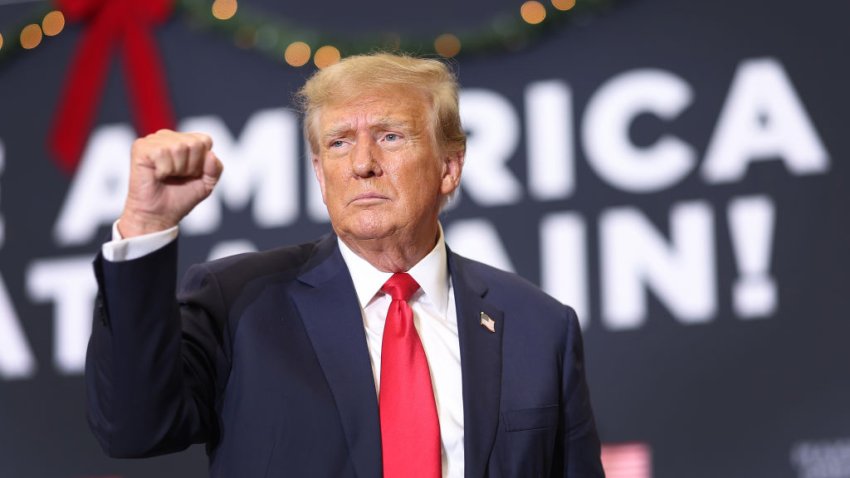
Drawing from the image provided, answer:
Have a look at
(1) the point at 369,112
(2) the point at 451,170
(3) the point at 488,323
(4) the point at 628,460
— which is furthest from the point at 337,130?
(4) the point at 628,460

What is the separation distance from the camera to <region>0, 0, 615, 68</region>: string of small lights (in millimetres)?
3543

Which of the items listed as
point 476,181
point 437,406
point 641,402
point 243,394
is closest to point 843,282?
point 641,402

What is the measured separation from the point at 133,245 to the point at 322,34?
2150 mm

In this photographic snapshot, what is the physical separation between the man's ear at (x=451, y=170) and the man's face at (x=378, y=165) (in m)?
0.08

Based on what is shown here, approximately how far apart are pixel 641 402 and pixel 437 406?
1.45 metres

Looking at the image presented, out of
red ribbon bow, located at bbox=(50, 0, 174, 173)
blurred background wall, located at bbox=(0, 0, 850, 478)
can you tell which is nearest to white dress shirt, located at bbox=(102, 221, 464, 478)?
blurred background wall, located at bbox=(0, 0, 850, 478)

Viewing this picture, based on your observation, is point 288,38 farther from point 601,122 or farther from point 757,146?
point 757,146

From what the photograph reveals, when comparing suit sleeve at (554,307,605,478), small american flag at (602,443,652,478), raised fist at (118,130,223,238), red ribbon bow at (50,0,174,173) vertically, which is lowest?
small american flag at (602,443,652,478)

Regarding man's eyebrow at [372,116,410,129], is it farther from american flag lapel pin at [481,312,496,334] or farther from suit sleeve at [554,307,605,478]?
suit sleeve at [554,307,605,478]

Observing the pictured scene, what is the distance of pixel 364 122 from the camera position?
2.10 meters

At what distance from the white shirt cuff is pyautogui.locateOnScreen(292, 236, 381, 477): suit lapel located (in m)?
0.38

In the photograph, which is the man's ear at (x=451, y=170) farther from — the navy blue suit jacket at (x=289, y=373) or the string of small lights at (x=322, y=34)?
the string of small lights at (x=322, y=34)

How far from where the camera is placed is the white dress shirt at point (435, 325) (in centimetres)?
199

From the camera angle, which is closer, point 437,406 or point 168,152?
point 168,152
